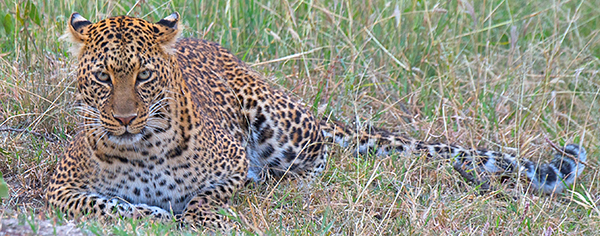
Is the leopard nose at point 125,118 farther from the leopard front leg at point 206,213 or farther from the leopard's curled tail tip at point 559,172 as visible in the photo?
the leopard's curled tail tip at point 559,172

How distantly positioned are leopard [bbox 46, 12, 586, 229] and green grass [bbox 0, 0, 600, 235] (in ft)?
0.64

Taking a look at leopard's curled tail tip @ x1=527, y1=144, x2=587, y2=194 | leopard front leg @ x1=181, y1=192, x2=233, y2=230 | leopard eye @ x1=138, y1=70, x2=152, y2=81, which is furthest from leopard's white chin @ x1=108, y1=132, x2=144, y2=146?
leopard's curled tail tip @ x1=527, y1=144, x2=587, y2=194

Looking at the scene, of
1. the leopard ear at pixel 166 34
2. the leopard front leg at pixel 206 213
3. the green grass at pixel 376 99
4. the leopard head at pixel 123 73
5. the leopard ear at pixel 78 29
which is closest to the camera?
the leopard head at pixel 123 73

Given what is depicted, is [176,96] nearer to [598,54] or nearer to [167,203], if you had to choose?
[167,203]

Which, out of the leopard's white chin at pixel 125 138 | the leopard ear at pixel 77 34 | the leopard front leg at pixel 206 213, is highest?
the leopard ear at pixel 77 34

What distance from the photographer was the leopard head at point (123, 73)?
454cm

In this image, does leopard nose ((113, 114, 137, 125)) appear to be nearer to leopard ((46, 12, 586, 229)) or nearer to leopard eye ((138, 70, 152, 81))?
leopard ((46, 12, 586, 229))

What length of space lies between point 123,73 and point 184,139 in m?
0.82

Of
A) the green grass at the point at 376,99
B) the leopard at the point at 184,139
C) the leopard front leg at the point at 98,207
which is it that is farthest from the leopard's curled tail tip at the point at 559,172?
the leopard front leg at the point at 98,207

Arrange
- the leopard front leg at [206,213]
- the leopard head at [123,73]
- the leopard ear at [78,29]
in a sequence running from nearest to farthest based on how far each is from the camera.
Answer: the leopard head at [123,73]
the leopard ear at [78,29]
the leopard front leg at [206,213]

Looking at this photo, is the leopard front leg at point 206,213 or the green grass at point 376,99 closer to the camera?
the leopard front leg at point 206,213

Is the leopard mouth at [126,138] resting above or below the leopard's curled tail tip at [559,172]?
above

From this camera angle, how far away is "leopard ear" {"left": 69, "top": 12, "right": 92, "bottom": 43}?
15.3 feet

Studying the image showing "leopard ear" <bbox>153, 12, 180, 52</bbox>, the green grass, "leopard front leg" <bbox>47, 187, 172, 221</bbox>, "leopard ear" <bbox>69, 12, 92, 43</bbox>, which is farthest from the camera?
the green grass
